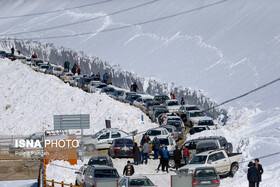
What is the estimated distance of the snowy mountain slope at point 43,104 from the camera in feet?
166

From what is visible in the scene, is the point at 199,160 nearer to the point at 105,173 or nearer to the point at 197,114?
the point at 105,173

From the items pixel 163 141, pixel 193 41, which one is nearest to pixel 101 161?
pixel 163 141

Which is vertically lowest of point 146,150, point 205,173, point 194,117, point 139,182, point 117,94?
point 139,182

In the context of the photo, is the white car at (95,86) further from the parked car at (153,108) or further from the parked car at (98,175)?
the parked car at (98,175)

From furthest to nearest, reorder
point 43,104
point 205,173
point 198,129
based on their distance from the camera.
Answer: point 43,104 → point 198,129 → point 205,173

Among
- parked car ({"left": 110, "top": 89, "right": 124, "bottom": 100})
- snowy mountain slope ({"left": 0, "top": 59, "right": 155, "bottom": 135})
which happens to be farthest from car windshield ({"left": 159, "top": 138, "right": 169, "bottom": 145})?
parked car ({"left": 110, "top": 89, "right": 124, "bottom": 100})

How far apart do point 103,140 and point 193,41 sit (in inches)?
1827

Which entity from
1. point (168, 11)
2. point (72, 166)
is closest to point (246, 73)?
point (72, 166)

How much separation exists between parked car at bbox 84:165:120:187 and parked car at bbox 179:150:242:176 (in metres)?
3.78

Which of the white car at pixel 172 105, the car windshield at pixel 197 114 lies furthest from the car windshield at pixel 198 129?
the white car at pixel 172 105

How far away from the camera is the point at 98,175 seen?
82.6 feet

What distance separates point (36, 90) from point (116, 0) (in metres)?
61.9

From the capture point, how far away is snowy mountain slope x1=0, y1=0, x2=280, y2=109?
62.8 metres

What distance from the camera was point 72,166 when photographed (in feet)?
105
